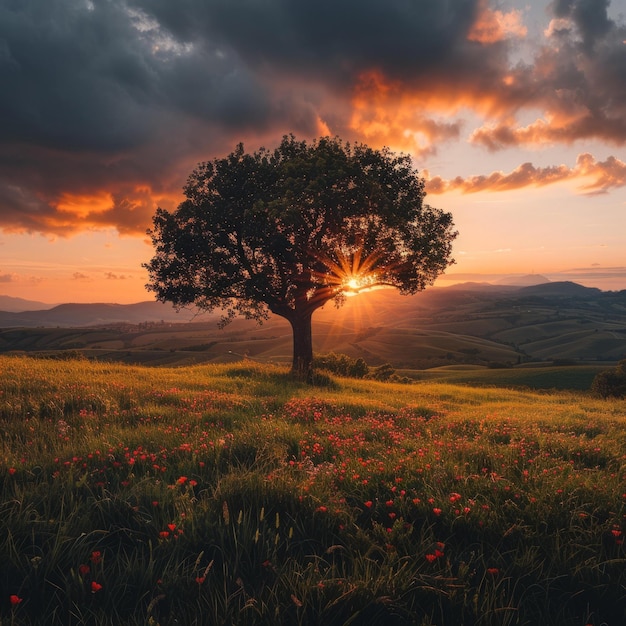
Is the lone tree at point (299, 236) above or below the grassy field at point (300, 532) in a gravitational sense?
above

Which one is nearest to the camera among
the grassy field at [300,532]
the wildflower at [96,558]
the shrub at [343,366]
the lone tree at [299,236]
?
the grassy field at [300,532]

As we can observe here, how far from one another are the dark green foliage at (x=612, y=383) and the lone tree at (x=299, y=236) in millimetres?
22775

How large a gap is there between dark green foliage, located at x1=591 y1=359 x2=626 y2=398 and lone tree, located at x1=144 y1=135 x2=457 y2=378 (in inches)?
897

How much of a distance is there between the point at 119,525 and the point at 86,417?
215 inches

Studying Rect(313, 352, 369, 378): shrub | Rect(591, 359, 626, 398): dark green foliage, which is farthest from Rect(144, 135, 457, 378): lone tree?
Rect(591, 359, 626, 398): dark green foliage

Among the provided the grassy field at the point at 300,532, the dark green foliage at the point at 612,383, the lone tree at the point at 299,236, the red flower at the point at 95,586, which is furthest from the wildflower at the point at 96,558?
the dark green foliage at the point at 612,383

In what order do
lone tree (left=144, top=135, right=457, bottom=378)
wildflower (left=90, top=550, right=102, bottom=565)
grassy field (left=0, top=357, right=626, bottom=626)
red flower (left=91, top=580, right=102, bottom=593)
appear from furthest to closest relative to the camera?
lone tree (left=144, top=135, right=457, bottom=378)
wildflower (left=90, top=550, right=102, bottom=565)
grassy field (left=0, top=357, right=626, bottom=626)
red flower (left=91, top=580, right=102, bottom=593)

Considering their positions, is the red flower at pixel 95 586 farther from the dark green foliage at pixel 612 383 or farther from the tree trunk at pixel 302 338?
the dark green foliage at pixel 612 383

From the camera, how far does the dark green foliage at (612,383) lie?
3612cm

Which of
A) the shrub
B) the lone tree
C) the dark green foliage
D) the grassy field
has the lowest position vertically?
the dark green foliage

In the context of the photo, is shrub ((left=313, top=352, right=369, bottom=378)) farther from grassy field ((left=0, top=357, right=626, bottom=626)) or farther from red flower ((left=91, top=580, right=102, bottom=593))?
red flower ((left=91, top=580, right=102, bottom=593))

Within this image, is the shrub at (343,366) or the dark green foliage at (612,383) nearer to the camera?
the dark green foliage at (612,383)

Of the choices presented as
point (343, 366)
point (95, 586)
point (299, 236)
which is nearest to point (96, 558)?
point (95, 586)

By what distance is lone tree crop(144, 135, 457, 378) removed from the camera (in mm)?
23406
